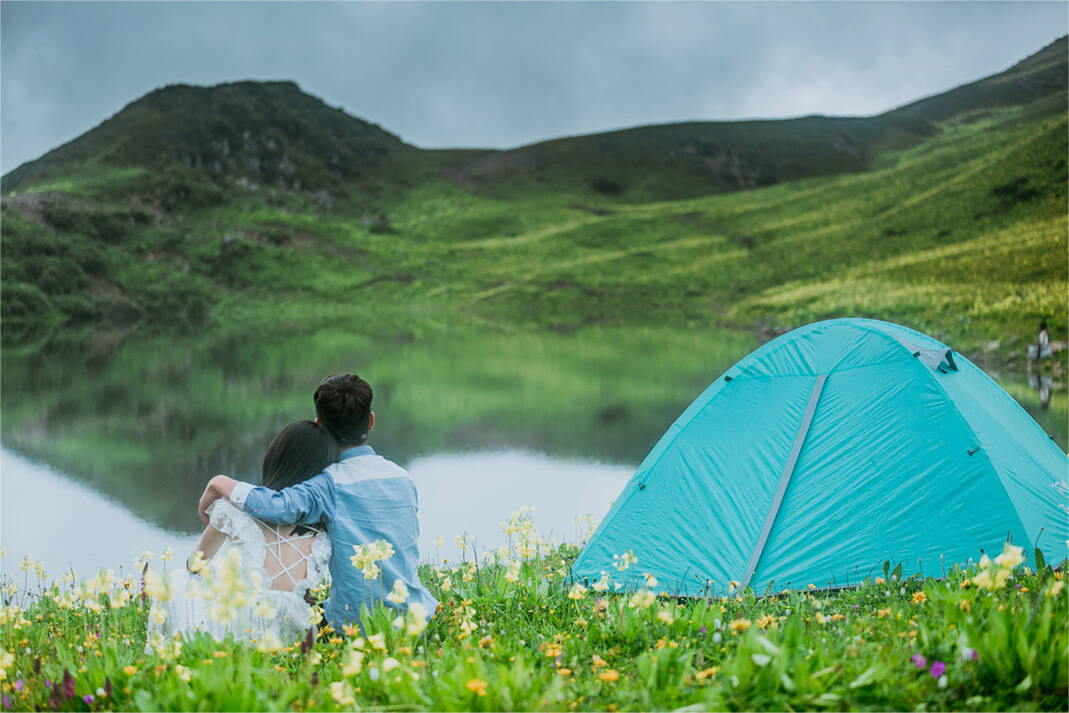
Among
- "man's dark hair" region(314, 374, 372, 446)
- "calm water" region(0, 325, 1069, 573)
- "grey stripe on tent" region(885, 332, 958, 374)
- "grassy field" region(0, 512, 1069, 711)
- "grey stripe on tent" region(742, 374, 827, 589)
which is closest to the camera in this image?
"grassy field" region(0, 512, 1069, 711)

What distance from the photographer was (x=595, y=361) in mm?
29672

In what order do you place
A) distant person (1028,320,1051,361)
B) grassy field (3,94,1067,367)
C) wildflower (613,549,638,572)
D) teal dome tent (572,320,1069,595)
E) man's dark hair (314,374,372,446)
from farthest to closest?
grassy field (3,94,1067,367) → distant person (1028,320,1051,361) → teal dome tent (572,320,1069,595) → man's dark hair (314,374,372,446) → wildflower (613,549,638,572)

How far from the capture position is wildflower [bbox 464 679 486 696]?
2.92m

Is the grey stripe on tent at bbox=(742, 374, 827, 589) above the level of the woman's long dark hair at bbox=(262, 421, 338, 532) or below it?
below

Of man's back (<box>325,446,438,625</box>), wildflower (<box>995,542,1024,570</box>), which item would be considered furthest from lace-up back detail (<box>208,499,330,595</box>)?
wildflower (<box>995,542,1024,570</box>)

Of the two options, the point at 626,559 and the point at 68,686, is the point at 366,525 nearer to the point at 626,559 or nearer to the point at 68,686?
the point at 626,559

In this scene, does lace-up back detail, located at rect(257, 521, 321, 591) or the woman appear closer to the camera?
the woman

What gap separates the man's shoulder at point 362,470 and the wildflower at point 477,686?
1.86 metres

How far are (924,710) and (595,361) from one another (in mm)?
26627

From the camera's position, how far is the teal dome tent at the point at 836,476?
19.8 feet

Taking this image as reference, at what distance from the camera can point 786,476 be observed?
6535 millimetres

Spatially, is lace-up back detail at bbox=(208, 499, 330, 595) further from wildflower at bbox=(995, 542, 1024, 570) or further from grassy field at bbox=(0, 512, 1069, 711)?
wildflower at bbox=(995, 542, 1024, 570)

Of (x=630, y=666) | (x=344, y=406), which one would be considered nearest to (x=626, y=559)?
(x=630, y=666)

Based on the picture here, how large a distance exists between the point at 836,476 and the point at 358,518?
4.00 meters
